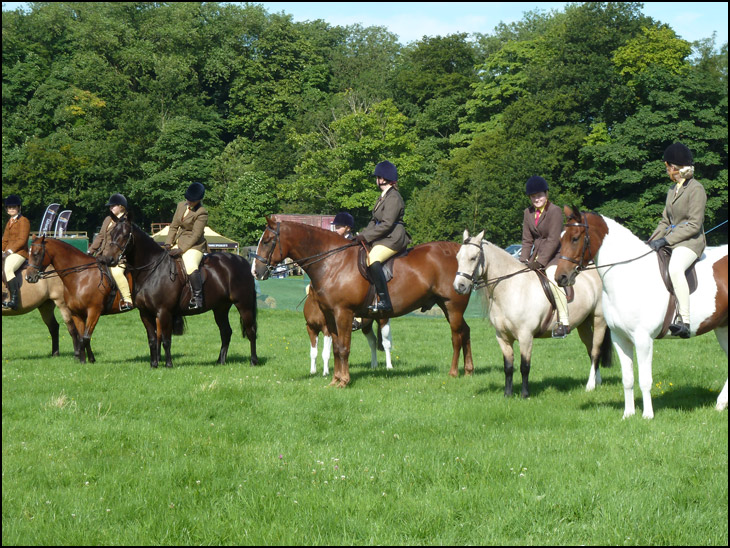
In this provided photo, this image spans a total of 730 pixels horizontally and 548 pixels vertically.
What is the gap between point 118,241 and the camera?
46.7 feet

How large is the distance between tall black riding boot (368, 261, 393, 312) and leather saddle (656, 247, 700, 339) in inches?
183

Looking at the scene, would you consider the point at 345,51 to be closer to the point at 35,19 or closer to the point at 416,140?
the point at 416,140

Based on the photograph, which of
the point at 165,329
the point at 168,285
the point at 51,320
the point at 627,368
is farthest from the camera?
the point at 51,320

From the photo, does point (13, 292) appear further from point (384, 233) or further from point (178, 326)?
point (384, 233)

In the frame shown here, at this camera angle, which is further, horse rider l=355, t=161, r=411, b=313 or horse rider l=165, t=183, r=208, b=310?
horse rider l=165, t=183, r=208, b=310

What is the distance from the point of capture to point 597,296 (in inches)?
466

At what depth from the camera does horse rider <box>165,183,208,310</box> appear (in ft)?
50.1

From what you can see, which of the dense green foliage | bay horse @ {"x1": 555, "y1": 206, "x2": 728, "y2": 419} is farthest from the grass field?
the dense green foliage

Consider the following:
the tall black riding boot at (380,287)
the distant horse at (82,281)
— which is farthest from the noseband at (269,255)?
the distant horse at (82,281)

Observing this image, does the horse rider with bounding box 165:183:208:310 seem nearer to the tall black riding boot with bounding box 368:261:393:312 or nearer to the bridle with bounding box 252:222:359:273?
the bridle with bounding box 252:222:359:273

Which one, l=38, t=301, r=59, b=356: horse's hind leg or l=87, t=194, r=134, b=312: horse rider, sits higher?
l=87, t=194, r=134, b=312: horse rider

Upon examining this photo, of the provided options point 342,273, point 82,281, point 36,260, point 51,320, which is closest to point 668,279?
point 342,273

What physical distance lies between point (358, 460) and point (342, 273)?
17.9 ft

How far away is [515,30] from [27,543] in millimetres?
91084
